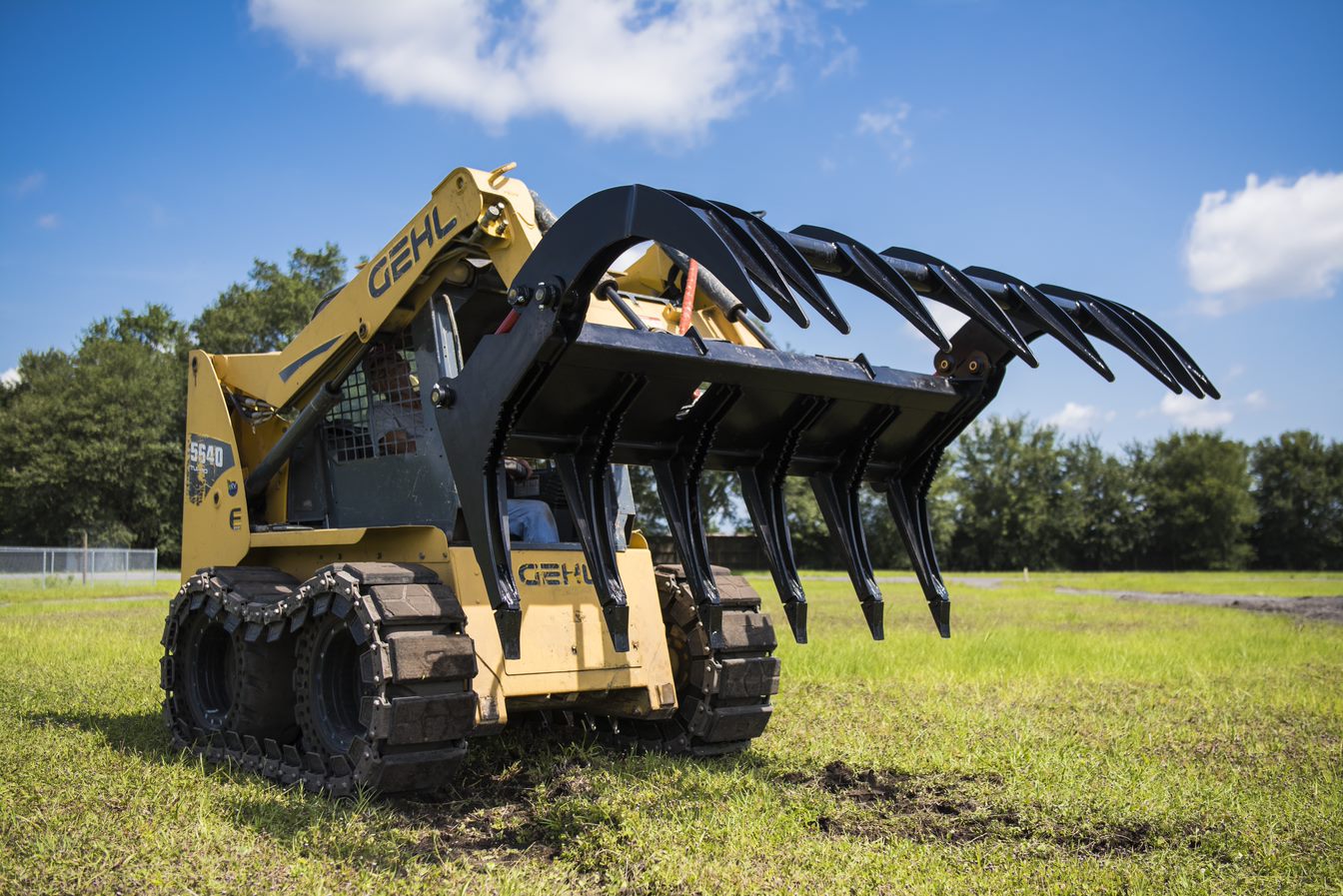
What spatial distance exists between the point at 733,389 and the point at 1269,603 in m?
21.4

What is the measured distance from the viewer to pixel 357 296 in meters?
6.28

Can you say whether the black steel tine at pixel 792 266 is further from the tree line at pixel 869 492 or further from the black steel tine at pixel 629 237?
the tree line at pixel 869 492

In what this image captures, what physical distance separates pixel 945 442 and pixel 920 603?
17.3m

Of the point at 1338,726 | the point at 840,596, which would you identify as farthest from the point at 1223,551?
the point at 1338,726

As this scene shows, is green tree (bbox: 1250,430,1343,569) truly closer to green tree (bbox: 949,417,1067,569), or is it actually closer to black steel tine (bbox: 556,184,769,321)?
green tree (bbox: 949,417,1067,569)

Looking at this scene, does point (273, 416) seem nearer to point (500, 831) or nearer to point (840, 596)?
point (500, 831)

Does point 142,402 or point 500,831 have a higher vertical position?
point 142,402

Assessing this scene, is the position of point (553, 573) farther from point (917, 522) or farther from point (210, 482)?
point (210, 482)

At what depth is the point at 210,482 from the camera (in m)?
7.10

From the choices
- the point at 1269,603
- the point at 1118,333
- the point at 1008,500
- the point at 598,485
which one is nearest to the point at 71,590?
the point at 598,485

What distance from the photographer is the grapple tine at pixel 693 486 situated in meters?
5.17

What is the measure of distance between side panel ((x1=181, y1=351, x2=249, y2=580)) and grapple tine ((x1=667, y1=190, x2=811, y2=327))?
386cm

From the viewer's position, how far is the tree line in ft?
148

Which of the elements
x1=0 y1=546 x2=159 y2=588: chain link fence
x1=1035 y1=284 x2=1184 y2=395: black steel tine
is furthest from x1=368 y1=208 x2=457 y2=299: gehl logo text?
x1=0 y1=546 x2=159 y2=588: chain link fence
